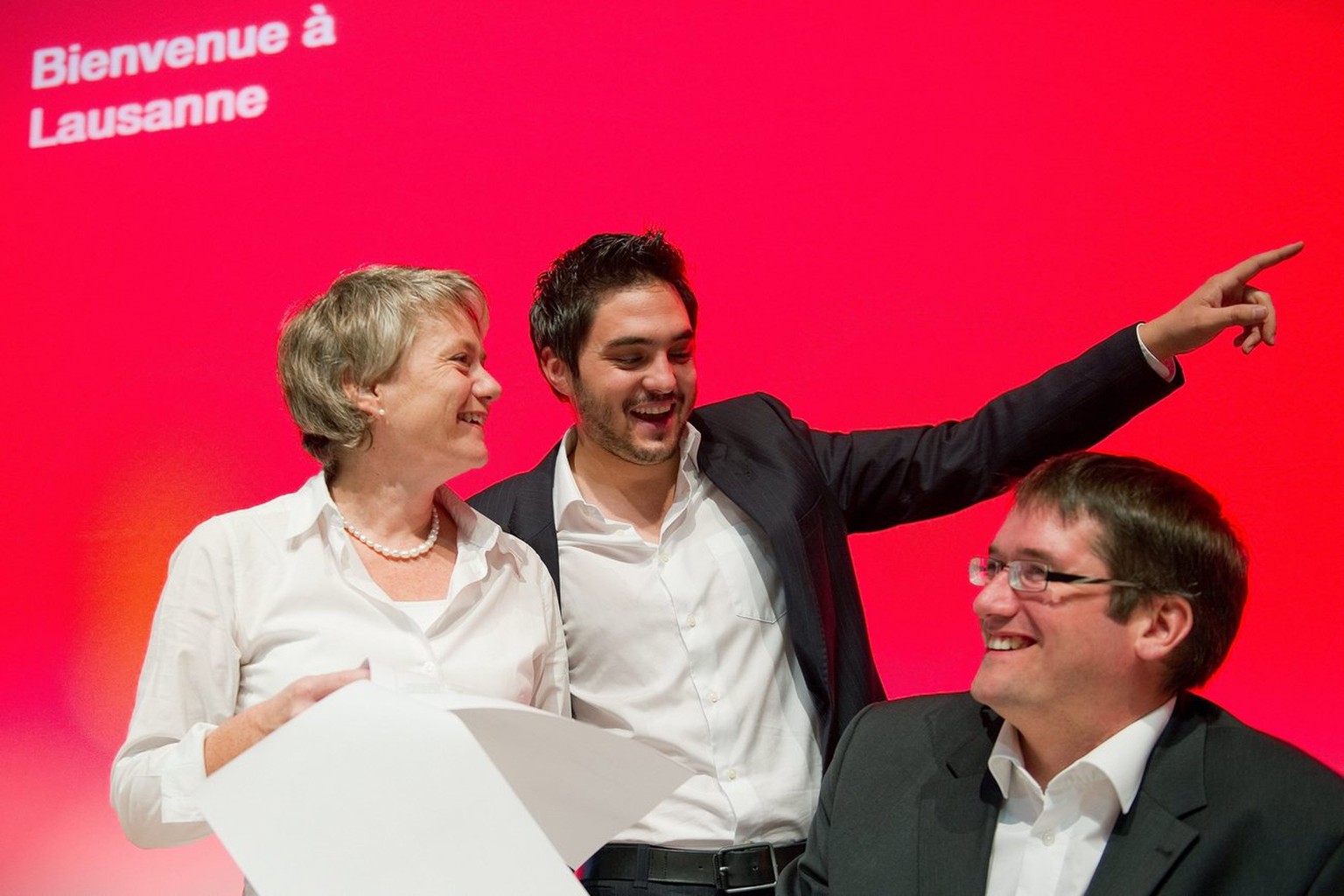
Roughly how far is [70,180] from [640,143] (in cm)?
147

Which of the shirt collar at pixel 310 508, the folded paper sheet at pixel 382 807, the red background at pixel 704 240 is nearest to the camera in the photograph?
the folded paper sheet at pixel 382 807

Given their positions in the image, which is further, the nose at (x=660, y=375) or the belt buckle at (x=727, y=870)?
the nose at (x=660, y=375)

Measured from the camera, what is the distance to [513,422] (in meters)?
3.31

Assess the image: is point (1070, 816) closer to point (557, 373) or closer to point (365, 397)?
point (365, 397)

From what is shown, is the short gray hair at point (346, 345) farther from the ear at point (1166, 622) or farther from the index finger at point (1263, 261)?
the index finger at point (1263, 261)

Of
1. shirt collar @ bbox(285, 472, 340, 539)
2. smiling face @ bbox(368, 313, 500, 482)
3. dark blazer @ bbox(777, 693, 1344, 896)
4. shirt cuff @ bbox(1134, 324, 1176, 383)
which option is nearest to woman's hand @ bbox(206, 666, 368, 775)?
shirt collar @ bbox(285, 472, 340, 539)

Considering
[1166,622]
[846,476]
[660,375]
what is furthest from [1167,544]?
[660,375]

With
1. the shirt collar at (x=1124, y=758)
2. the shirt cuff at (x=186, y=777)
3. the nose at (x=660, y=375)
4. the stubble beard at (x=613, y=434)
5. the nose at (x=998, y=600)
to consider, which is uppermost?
the nose at (x=660, y=375)

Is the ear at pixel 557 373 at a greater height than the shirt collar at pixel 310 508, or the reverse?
the ear at pixel 557 373

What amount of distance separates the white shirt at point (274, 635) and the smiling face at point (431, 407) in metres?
0.13

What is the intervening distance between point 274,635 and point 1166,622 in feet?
3.93

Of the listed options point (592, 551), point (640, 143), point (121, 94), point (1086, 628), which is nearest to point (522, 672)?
point (592, 551)

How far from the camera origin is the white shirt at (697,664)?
2312 mm

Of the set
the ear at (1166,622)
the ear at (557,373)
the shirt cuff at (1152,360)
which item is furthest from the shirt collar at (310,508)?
the shirt cuff at (1152,360)
